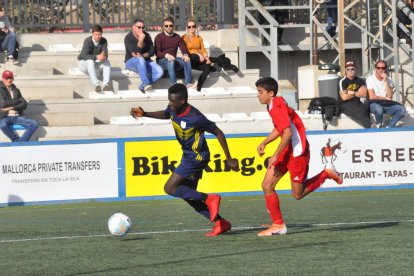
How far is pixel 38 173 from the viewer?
18.9 m

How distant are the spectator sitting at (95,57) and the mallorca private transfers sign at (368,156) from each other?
4927 mm

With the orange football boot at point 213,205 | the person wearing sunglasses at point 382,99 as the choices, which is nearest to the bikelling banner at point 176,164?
the person wearing sunglasses at point 382,99

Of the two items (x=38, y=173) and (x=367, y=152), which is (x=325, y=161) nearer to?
(x=367, y=152)

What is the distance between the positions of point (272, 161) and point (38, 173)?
7.86m

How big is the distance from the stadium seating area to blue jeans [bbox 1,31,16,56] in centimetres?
34

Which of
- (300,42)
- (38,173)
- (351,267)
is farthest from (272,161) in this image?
(300,42)

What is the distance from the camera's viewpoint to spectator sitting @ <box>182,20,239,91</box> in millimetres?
22859

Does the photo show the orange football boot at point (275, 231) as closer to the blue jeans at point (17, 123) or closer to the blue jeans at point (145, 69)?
the blue jeans at point (17, 123)

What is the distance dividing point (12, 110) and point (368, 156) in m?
6.49

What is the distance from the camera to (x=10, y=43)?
74.3 feet

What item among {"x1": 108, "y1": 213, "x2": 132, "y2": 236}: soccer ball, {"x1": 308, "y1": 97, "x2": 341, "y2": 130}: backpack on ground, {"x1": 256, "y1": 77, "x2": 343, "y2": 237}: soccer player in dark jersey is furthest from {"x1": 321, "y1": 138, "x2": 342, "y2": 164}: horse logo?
{"x1": 108, "y1": 213, "x2": 132, "y2": 236}: soccer ball

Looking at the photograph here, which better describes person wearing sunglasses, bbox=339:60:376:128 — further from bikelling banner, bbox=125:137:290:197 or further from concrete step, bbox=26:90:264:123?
bikelling banner, bbox=125:137:290:197

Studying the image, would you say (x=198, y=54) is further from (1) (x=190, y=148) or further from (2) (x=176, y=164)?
(1) (x=190, y=148)

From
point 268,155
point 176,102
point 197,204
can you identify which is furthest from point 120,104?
point 176,102
